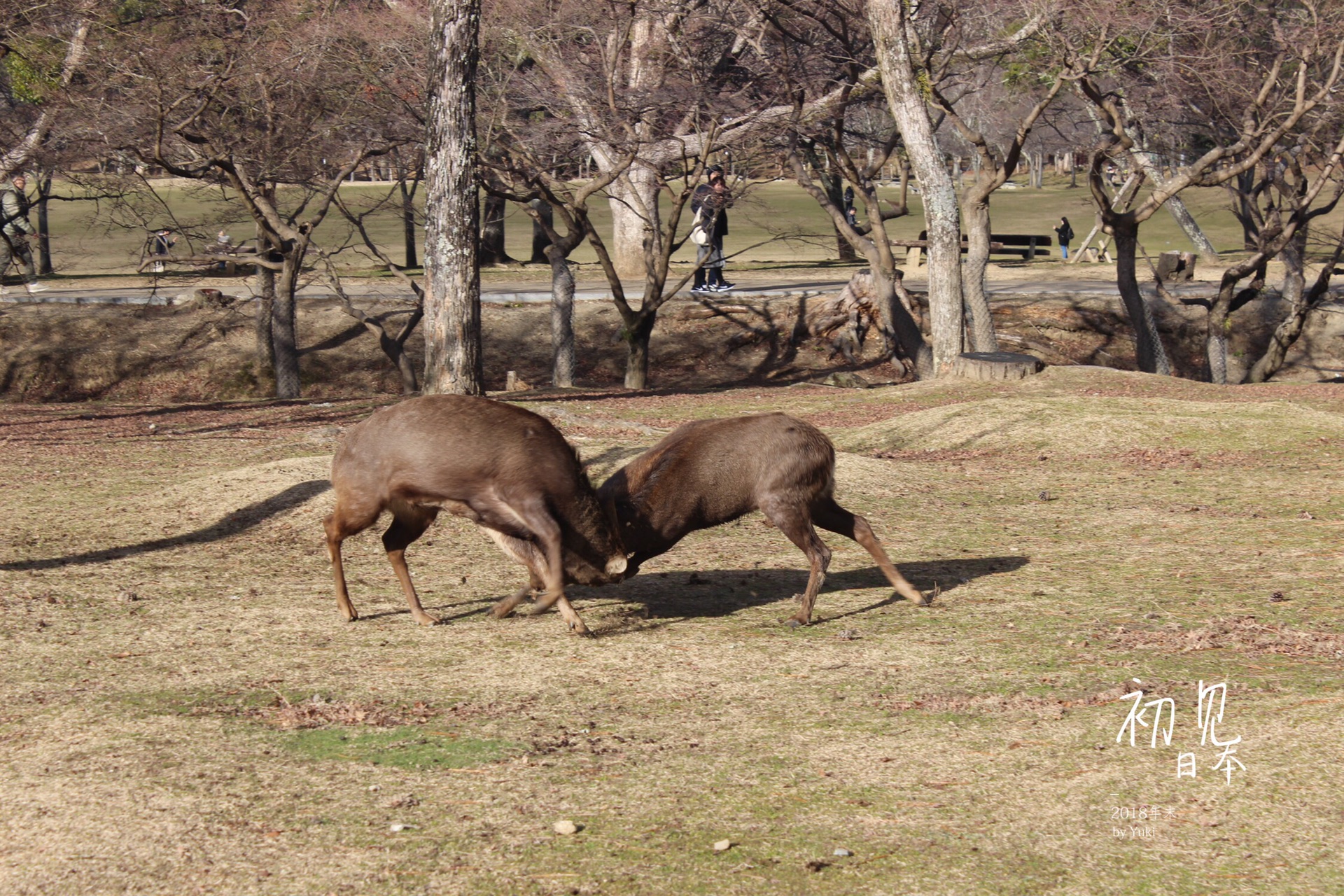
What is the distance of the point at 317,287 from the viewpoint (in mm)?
37469

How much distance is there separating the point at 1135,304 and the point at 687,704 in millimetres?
21915

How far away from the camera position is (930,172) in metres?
22.0

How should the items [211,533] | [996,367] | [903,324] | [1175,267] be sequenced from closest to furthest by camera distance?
[211,533], [996,367], [903,324], [1175,267]

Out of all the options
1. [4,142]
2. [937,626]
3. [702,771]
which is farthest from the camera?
[4,142]

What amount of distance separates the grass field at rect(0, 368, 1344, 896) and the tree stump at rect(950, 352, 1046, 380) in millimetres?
8048

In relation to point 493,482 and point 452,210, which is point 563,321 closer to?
point 452,210

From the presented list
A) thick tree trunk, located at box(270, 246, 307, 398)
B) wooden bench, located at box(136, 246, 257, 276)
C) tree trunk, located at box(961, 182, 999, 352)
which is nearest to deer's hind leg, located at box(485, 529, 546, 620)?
wooden bench, located at box(136, 246, 257, 276)

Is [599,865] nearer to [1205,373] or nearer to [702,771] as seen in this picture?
[702,771]

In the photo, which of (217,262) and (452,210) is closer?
(452,210)

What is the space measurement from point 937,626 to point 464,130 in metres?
10.9

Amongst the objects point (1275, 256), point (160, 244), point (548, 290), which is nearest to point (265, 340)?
point (160, 244)

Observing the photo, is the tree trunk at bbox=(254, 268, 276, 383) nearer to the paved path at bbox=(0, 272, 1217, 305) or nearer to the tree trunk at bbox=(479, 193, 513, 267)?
the paved path at bbox=(0, 272, 1217, 305)

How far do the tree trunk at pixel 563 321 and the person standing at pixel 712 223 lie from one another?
289cm

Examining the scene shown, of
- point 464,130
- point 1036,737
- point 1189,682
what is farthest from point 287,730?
point 464,130
